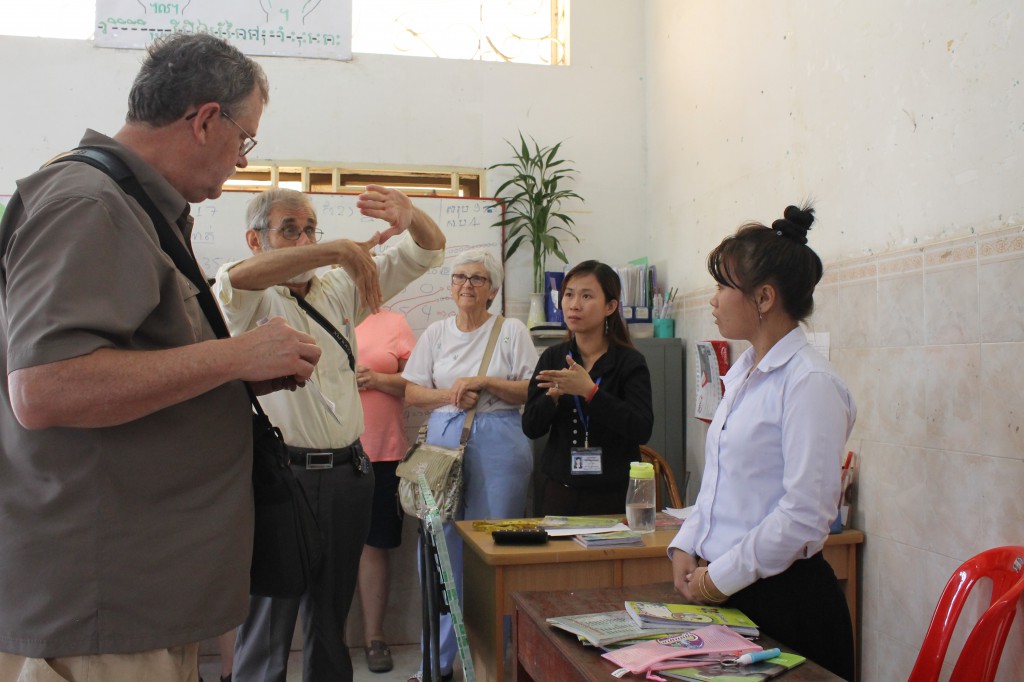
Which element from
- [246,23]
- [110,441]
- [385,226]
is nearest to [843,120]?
[385,226]

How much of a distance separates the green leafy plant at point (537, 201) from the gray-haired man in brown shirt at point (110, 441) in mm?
3205

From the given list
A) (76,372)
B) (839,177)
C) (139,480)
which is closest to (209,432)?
(139,480)

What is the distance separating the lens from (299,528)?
143 centimetres

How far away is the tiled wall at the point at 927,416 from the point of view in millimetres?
2029

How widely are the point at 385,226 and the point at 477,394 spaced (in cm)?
121

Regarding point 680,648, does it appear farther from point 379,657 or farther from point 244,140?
point 379,657

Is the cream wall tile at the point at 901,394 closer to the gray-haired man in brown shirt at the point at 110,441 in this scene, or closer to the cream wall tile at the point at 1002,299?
the cream wall tile at the point at 1002,299

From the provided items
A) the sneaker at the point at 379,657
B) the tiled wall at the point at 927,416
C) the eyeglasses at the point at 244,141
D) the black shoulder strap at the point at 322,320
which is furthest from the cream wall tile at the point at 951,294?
the sneaker at the point at 379,657

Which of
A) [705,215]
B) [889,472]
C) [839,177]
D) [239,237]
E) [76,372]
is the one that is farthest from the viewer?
[239,237]

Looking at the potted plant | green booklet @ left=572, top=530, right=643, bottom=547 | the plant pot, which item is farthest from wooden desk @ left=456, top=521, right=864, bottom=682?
the potted plant

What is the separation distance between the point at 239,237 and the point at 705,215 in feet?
7.88

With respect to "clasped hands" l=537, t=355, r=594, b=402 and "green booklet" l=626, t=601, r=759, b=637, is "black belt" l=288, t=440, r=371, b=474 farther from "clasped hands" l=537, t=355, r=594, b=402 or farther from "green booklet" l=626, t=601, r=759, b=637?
"green booklet" l=626, t=601, r=759, b=637

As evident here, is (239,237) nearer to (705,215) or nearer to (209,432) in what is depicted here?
(705,215)

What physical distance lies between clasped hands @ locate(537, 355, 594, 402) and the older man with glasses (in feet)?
2.04
